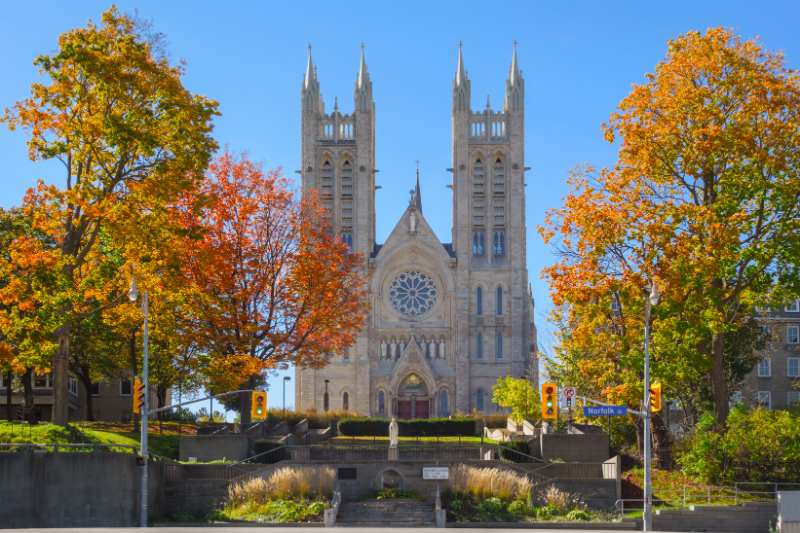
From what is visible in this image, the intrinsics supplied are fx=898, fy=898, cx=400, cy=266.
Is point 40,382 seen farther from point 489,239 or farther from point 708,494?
point 708,494

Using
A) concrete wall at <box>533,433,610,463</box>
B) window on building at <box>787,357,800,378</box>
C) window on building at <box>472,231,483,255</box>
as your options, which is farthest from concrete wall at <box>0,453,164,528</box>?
window on building at <box>472,231,483,255</box>

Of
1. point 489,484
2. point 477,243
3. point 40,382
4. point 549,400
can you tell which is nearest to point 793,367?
point 477,243

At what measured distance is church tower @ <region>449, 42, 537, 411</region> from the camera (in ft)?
228

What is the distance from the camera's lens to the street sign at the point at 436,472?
28562mm

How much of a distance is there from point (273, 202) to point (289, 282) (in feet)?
11.1

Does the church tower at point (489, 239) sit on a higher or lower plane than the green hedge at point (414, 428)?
higher

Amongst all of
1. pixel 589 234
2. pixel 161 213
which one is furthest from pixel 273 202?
pixel 589 234

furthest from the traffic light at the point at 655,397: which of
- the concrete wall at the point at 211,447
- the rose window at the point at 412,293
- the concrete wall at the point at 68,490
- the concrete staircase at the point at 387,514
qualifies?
the rose window at the point at 412,293

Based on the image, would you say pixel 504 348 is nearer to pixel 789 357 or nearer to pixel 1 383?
pixel 789 357

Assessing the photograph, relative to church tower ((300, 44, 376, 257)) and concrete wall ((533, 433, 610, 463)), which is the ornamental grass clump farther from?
church tower ((300, 44, 376, 257))

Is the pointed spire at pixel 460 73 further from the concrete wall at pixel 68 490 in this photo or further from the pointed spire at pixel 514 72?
the concrete wall at pixel 68 490

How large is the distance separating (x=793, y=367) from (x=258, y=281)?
37.5 m

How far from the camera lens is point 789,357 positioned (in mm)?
56562

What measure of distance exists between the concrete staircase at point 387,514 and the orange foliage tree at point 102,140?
9.02 m
